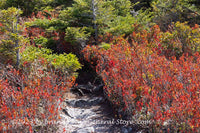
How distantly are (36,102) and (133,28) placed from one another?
6414 millimetres

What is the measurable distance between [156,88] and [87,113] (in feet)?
8.01

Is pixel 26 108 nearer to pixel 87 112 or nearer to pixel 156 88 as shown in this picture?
pixel 87 112

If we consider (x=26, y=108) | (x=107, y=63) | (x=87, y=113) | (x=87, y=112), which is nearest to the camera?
(x=26, y=108)

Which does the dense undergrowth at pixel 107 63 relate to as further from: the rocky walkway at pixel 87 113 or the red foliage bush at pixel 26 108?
the rocky walkway at pixel 87 113

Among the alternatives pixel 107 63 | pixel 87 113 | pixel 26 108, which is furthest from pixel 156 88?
pixel 26 108

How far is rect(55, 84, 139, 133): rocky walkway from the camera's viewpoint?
4715mm

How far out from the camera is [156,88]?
4.52m

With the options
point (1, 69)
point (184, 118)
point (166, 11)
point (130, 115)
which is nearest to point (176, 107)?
point (184, 118)

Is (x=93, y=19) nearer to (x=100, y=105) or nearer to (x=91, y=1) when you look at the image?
(x=91, y=1)

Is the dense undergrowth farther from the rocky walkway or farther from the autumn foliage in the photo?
the rocky walkway

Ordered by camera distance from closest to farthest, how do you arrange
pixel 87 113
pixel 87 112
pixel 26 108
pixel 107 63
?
1. pixel 26 108
2. pixel 87 113
3. pixel 87 112
4. pixel 107 63

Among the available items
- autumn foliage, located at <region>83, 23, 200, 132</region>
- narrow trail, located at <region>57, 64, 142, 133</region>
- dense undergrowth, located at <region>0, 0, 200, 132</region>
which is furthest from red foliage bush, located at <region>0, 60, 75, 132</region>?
autumn foliage, located at <region>83, 23, 200, 132</region>

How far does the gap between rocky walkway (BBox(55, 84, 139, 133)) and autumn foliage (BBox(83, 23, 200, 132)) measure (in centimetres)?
55

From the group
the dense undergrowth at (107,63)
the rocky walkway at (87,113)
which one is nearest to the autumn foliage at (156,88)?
the dense undergrowth at (107,63)
